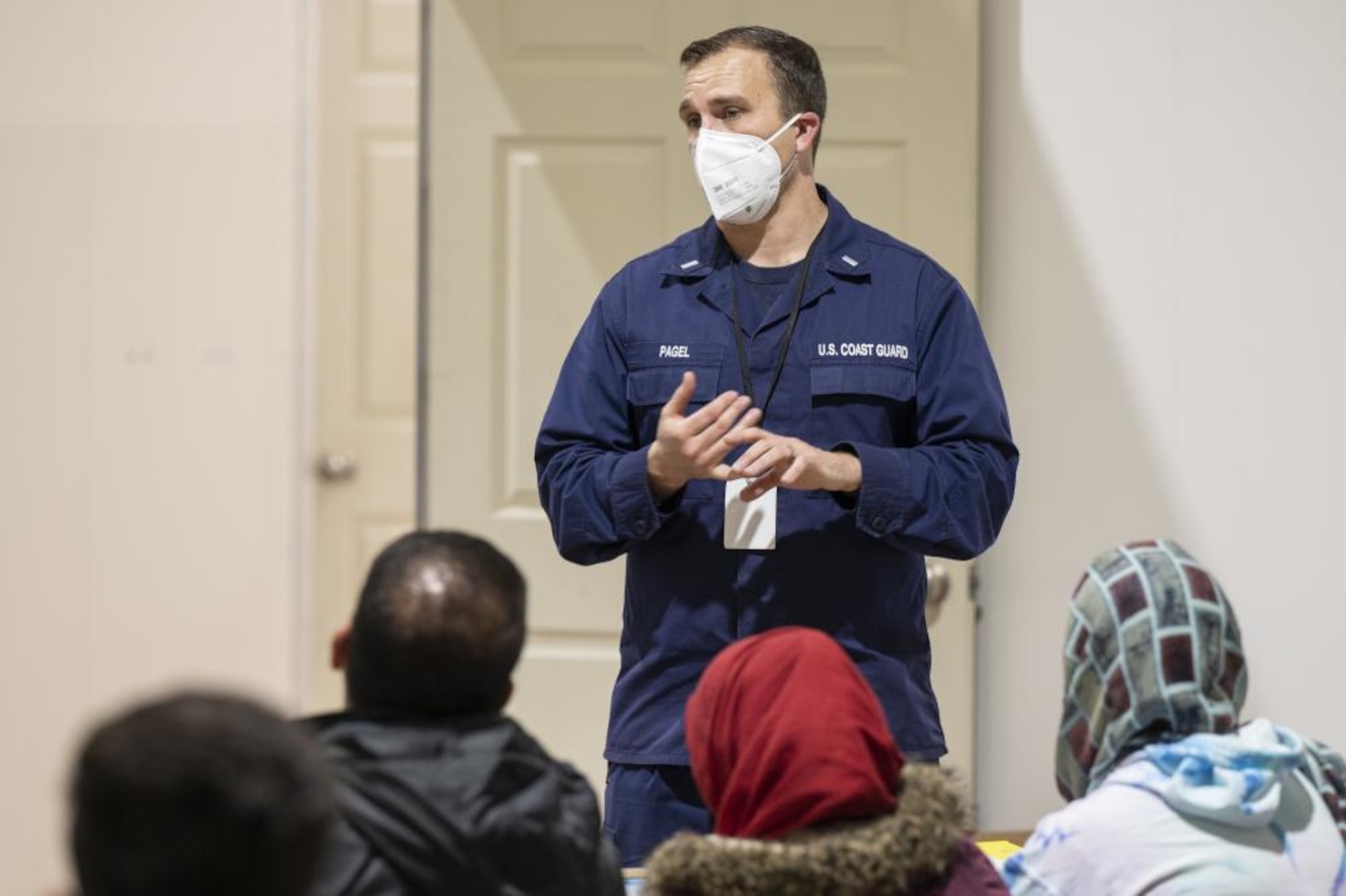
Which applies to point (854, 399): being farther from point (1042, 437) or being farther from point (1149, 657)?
point (1042, 437)

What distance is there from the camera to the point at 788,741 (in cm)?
142

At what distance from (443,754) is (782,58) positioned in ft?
4.21

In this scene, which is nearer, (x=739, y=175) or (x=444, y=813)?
(x=444, y=813)

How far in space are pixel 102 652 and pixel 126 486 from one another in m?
0.39

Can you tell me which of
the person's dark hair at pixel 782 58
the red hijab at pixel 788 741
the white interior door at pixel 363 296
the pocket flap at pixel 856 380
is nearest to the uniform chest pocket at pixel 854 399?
the pocket flap at pixel 856 380

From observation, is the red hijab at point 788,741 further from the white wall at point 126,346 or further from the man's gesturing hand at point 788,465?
the white wall at point 126,346

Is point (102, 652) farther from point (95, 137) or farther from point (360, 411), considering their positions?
point (95, 137)

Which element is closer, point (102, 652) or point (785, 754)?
point (785, 754)

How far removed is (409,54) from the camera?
14.2 feet

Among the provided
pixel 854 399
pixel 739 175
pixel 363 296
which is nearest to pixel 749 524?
pixel 854 399

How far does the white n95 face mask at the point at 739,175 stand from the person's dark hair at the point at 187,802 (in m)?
1.51

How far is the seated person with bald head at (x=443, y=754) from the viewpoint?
1.42 meters

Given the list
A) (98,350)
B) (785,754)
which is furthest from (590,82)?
(785,754)

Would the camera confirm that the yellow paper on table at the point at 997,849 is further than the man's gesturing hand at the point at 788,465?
Yes
